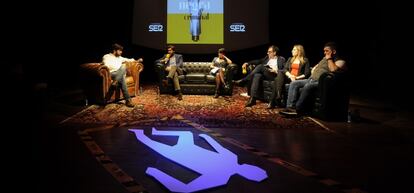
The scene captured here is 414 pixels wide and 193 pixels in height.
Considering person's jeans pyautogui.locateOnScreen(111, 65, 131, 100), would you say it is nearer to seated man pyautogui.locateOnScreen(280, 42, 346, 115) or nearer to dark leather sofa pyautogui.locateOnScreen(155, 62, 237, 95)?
dark leather sofa pyautogui.locateOnScreen(155, 62, 237, 95)

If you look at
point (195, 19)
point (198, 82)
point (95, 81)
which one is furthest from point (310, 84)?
point (195, 19)

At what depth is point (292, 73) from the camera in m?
7.42

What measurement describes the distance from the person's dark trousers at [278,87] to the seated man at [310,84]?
41 centimetres

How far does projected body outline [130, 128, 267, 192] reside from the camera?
3721mm

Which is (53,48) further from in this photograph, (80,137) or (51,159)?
(51,159)

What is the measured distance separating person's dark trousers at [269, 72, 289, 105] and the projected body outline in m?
2.38

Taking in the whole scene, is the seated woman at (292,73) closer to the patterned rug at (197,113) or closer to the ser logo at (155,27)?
the patterned rug at (197,113)

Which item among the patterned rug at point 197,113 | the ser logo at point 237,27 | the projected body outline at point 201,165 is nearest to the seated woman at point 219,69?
the patterned rug at point 197,113

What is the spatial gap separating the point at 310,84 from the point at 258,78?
4.74ft

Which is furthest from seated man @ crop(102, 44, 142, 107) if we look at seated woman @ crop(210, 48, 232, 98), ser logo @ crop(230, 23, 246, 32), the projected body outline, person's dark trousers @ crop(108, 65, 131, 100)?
ser logo @ crop(230, 23, 246, 32)

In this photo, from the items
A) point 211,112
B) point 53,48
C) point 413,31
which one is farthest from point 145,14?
point 413,31

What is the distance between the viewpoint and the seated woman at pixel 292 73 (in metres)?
7.29

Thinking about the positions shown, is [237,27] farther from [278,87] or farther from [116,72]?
[116,72]

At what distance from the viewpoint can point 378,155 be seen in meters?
4.64
